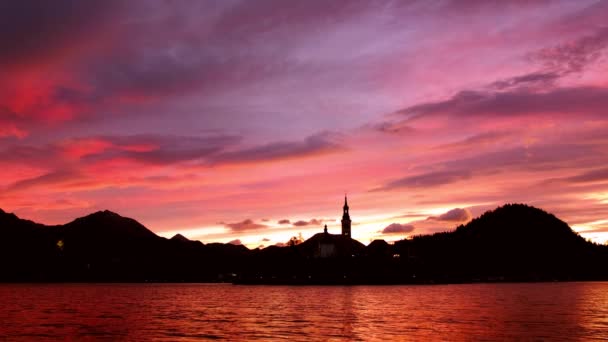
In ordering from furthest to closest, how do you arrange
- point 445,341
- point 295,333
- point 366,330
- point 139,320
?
1. point 139,320
2. point 366,330
3. point 295,333
4. point 445,341

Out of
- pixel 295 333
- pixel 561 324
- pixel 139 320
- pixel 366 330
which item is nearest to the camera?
pixel 295 333

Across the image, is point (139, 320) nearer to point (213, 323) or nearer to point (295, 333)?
point (213, 323)

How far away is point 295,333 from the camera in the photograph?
78625mm

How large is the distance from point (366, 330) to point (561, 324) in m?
31.6

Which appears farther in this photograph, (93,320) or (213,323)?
(93,320)

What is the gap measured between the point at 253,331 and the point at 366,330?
14751 mm

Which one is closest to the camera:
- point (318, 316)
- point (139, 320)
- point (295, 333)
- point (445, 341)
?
point (445, 341)

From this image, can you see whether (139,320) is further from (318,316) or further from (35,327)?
(318,316)

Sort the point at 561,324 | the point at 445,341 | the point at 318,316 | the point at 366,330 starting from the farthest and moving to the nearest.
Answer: the point at 318,316 → the point at 561,324 → the point at 366,330 → the point at 445,341

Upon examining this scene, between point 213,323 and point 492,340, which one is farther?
point 213,323

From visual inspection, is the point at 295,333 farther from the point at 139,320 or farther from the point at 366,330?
the point at 139,320

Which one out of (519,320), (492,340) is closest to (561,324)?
(519,320)

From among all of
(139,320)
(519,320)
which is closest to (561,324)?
(519,320)

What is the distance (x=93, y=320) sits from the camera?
10181 centimetres
